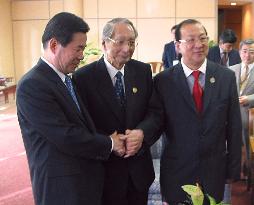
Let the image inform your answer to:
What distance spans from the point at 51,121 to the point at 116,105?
473mm

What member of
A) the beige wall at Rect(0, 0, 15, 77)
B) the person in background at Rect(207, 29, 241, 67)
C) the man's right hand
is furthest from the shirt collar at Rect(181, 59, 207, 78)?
the beige wall at Rect(0, 0, 15, 77)

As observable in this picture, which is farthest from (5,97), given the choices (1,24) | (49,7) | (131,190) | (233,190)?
(131,190)

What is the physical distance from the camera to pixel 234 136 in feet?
6.47

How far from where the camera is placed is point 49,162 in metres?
1.63

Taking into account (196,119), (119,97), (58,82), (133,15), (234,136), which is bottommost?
(234,136)

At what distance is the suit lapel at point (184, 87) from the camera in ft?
6.30

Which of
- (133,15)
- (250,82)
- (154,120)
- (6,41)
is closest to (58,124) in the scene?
(154,120)

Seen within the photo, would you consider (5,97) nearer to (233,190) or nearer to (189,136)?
(233,190)

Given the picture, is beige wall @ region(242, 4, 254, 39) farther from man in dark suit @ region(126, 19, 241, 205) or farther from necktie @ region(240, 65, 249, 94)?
man in dark suit @ region(126, 19, 241, 205)

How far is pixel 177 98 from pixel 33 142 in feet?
2.51

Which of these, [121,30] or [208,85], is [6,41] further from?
[208,85]

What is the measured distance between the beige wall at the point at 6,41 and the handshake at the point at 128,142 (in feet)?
27.2

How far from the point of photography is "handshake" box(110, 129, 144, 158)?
183 centimetres

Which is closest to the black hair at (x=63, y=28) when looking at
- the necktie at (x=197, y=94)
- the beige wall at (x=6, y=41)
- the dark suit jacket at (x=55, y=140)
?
the dark suit jacket at (x=55, y=140)
